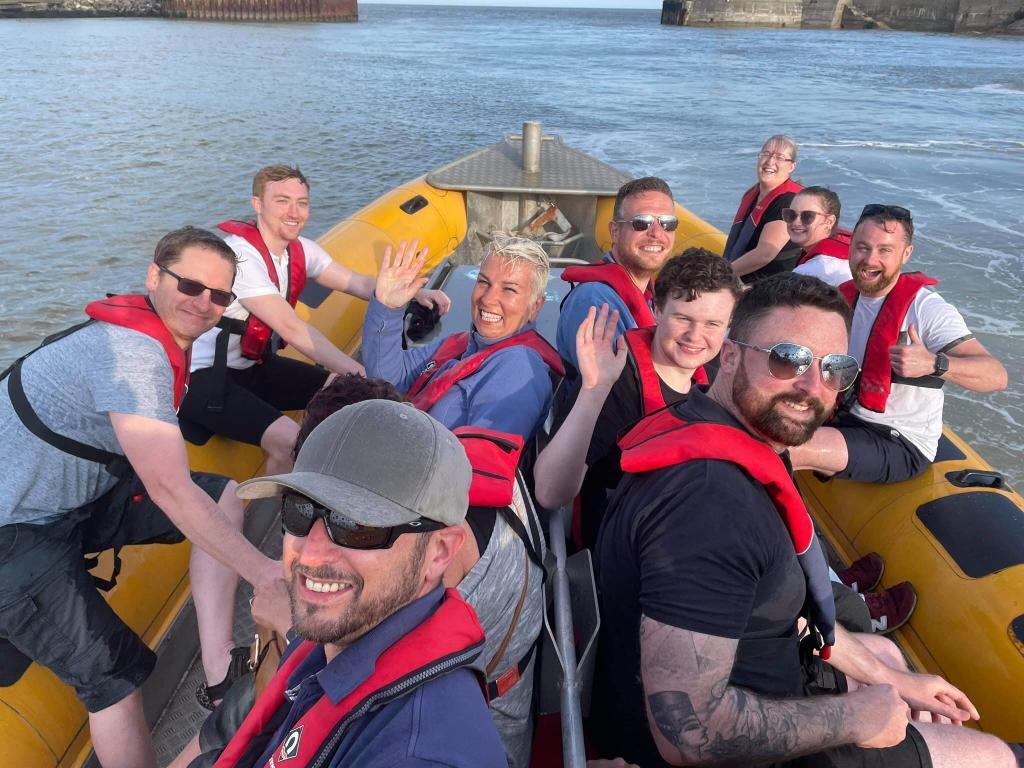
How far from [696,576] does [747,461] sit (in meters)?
0.27

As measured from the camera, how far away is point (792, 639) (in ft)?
4.85

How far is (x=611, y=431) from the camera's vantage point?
2188 mm

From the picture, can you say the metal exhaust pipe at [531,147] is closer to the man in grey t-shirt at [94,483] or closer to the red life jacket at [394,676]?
the man in grey t-shirt at [94,483]

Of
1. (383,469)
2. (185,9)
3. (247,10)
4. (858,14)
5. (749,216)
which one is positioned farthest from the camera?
(858,14)

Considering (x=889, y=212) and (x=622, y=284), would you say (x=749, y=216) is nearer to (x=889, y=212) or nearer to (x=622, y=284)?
(x=889, y=212)

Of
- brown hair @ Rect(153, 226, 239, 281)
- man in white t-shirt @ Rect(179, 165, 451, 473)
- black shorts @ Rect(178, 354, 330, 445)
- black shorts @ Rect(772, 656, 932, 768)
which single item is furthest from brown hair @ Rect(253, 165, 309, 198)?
black shorts @ Rect(772, 656, 932, 768)

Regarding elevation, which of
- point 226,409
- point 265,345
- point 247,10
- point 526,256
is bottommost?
point 226,409

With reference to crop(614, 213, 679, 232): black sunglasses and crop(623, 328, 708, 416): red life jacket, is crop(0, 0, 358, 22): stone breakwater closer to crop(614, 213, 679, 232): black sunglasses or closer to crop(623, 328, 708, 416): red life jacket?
crop(614, 213, 679, 232): black sunglasses

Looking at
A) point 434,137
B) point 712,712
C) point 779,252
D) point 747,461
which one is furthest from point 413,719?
point 434,137

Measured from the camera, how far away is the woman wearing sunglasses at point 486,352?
2174 mm

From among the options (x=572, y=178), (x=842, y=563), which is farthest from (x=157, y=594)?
(x=572, y=178)

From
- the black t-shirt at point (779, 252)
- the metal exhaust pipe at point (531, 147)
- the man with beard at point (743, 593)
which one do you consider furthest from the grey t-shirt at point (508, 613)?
the metal exhaust pipe at point (531, 147)

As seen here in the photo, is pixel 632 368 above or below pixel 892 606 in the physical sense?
above

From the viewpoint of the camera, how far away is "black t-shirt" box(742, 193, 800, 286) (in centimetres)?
409
